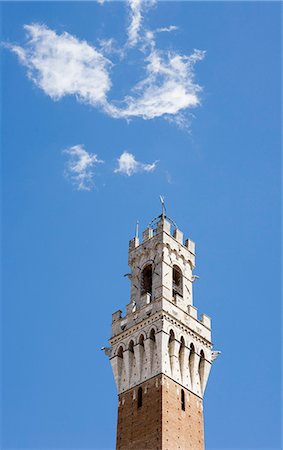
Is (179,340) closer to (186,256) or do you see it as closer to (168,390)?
(168,390)

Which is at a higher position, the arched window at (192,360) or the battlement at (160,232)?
the battlement at (160,232)

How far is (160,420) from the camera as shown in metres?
45.9

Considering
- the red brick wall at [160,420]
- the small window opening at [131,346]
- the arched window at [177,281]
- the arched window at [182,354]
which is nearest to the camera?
the red brick wall at [160,420]

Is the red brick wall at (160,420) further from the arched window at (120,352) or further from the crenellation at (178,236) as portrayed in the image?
the crenellation at (178,236)

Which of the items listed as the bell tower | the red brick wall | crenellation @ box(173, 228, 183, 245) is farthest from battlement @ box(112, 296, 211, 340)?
crenellation @ box(173, 228, 183, 245)

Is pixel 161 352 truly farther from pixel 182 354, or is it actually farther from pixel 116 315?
pixel 116 315

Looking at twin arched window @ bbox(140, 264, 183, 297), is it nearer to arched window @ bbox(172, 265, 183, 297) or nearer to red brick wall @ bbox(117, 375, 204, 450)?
arched window @ bbox(172, 265, 183, 297)

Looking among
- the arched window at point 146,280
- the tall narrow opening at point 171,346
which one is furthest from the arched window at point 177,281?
the tall narrow opening at point 171,346

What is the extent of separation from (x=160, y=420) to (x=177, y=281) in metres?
13.3

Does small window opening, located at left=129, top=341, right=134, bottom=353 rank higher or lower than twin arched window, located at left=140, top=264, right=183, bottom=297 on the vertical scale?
lower

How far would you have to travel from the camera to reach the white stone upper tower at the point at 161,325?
1959 inches

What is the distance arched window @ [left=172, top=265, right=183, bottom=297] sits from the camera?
181 feet

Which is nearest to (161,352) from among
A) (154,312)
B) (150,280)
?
(154,312)

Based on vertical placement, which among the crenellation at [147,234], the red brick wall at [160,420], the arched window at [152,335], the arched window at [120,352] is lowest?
the red brick wall at [160,420]
